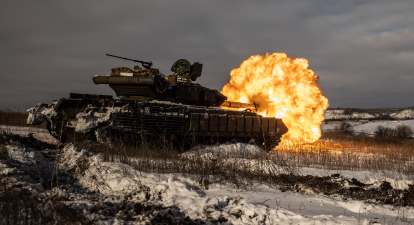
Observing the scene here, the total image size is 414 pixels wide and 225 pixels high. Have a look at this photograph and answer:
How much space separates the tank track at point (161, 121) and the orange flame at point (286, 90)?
6252 millimetres

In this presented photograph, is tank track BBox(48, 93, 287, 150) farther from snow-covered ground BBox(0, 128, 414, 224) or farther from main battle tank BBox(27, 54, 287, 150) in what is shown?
snow-covered ground BBox(0, 128, 414, 224)

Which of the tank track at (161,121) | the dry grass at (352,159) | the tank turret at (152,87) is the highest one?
the tank turret at (152,87)

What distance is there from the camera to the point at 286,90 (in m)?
19.2

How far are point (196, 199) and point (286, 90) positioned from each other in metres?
16.0

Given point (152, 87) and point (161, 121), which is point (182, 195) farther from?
point (152, 87)

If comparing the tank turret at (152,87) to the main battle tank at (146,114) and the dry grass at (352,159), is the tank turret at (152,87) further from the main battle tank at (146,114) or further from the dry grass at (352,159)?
the dry grass at (352,159)

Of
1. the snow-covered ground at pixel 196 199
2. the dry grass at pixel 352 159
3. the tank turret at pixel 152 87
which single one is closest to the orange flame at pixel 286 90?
the dry grass at pixel 352 159

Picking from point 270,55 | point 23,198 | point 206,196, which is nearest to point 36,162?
point 23,198

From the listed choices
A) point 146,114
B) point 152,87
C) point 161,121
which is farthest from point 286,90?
point 146,114

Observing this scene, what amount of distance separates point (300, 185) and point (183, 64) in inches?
379

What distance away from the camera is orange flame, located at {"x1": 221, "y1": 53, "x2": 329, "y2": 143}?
1888 centimetres

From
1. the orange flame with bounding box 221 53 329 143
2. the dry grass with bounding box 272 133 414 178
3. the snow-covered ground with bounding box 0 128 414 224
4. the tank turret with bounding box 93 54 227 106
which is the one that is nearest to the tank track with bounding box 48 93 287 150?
the tank turret with bounding box 93 54 227 106

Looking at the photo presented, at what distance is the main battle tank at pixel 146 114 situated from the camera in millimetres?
9328

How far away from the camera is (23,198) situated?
373 cm
